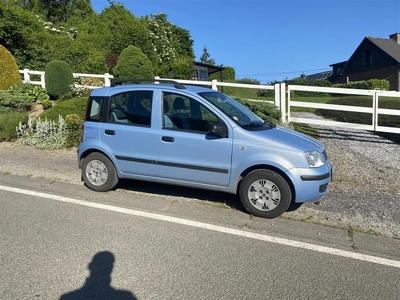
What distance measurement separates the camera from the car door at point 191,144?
5.05 m

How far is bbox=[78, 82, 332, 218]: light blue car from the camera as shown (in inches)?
190

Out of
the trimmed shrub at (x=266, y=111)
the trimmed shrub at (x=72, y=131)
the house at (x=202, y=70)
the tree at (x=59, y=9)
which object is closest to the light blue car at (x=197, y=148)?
the trimmed shrub at (x=72, y=131)

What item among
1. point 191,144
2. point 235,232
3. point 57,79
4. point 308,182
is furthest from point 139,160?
point 57,79

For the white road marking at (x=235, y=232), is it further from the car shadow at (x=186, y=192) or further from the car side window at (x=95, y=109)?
the car side window at (x=95, y=109)

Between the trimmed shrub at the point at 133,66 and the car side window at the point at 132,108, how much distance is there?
33.7ft

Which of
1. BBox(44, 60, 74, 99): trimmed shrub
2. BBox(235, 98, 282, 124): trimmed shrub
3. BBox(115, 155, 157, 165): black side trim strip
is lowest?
BBox(115, 155, 157, 165): black side trim strip

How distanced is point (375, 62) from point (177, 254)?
4317 centimetres

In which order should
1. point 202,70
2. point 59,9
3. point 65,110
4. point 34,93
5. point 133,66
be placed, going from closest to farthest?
point 65,110, point 34,93, point 133,66, point 202,70, point 59,9

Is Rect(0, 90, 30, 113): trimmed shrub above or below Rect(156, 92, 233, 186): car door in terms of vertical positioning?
above

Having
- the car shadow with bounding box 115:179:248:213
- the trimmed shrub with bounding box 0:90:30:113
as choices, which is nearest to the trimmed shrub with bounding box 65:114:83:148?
the car shadow with bounding box 115:179:248:213

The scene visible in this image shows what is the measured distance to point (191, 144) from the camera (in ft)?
17.0

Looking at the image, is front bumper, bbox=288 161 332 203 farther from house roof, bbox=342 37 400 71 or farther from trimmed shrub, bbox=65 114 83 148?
house roof, bbox=342 37 400 71

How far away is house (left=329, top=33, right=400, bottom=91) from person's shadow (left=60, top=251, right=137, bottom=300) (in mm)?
40547

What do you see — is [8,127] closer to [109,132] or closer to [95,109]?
[95,109]
